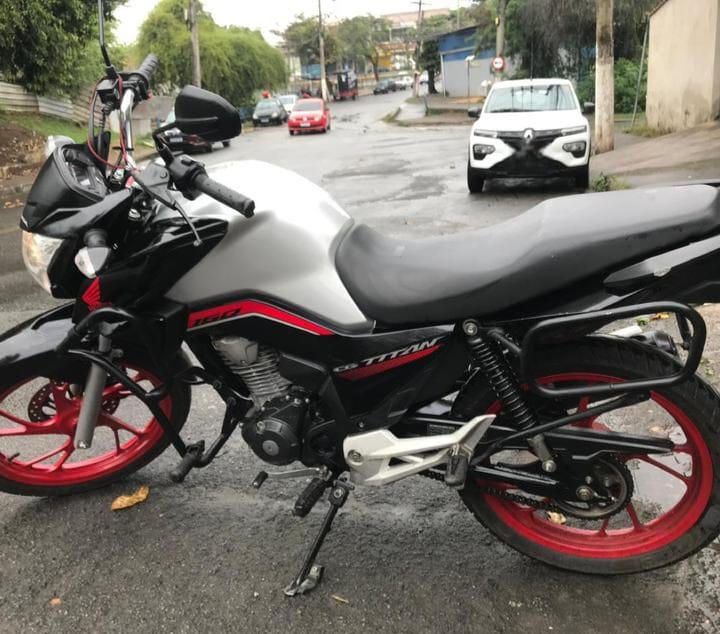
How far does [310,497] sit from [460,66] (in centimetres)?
4600

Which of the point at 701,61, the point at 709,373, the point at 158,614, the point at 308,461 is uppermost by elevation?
the point at 701,61

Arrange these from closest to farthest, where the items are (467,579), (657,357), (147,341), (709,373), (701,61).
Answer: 1. (657,357)
2. (147,341)
3. (467,579)
4. (709,373)
5. (701,61)

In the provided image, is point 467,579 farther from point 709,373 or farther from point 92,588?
point 709,373

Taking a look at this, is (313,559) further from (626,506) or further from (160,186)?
(160,186)

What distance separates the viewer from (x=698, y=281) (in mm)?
1869

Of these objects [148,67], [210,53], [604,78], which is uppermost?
[210,53]

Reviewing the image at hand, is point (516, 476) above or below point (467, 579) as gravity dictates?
above

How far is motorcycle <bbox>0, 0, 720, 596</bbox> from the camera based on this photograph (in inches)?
76.3

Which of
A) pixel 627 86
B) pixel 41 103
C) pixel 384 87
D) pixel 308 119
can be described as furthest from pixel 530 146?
pixel 384 87

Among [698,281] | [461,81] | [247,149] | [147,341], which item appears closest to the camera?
[698,281]

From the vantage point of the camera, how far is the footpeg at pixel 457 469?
2.12m

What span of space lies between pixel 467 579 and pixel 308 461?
2.29 feet

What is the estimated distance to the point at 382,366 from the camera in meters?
2.19

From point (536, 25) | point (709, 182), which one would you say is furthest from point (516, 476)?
point (536, 25)
